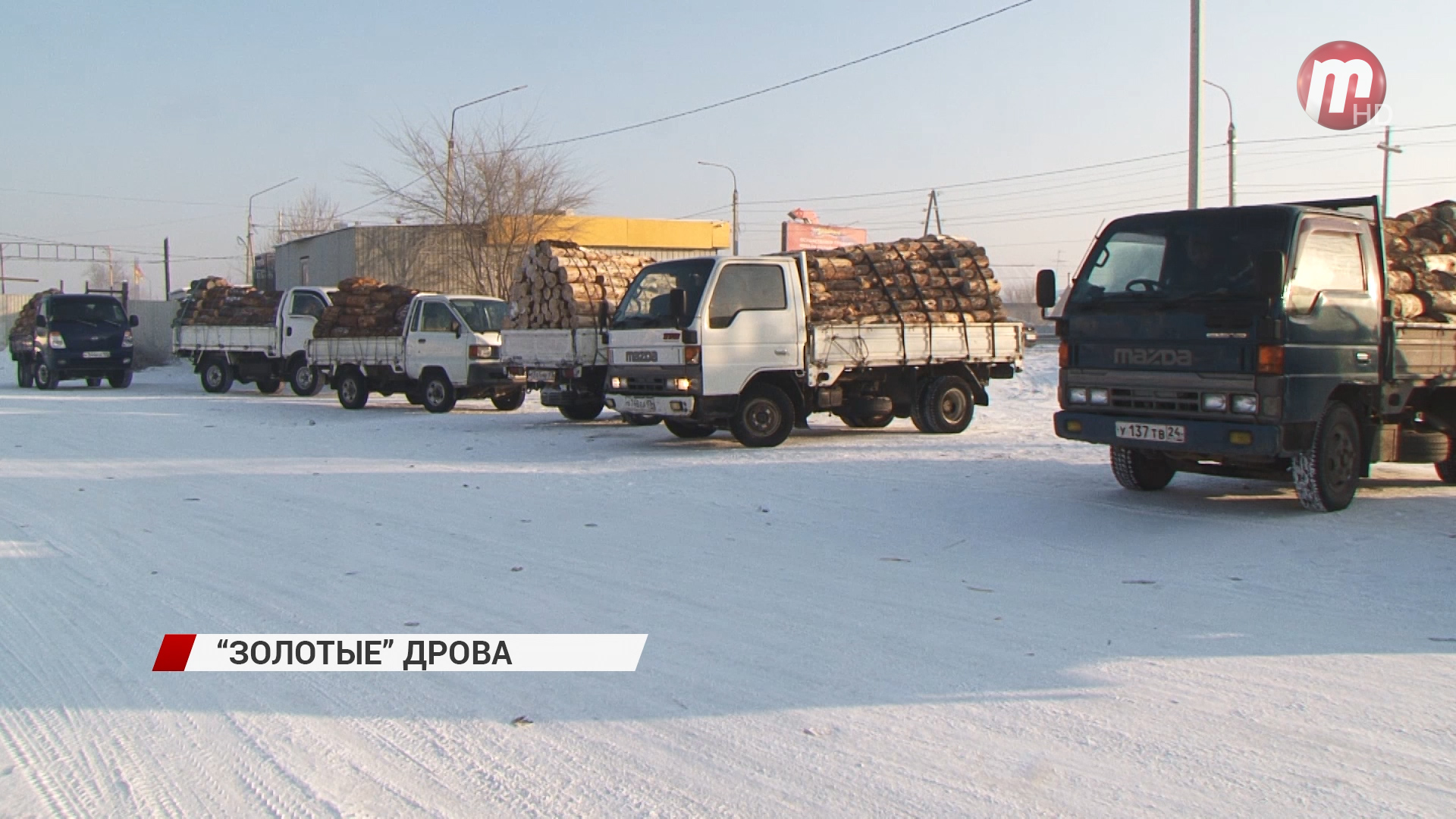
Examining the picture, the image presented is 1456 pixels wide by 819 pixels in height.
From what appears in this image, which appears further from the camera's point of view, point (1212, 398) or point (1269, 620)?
point (1212, 398)

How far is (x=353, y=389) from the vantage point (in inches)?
867

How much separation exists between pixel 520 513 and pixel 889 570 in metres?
3.49

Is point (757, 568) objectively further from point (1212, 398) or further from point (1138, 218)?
point (1138, 218)

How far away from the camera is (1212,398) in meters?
8.58

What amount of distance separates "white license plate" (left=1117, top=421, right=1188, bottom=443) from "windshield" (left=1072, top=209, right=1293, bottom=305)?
0.97 metres

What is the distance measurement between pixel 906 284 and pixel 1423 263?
6570 millimetres

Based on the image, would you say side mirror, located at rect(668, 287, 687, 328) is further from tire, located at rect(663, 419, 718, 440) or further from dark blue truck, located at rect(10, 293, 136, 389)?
dark blue truck, located at rect(10, 293, 136, 389)

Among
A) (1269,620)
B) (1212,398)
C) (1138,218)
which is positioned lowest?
(1269,620)

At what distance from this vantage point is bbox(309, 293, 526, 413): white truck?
65.4 ft

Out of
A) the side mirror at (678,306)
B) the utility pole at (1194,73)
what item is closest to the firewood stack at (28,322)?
the side mirror at (678,306)

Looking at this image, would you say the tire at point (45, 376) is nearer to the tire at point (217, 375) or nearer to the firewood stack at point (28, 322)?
the firewood stack at point (28, 322)

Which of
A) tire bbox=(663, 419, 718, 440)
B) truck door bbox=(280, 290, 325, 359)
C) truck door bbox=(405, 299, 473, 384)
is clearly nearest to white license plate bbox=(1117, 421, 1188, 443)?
tire bbox=(663, 419, 718, 440)

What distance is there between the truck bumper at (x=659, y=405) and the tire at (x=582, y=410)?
12.3 ft

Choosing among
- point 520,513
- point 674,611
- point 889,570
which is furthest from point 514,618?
point 520,513
